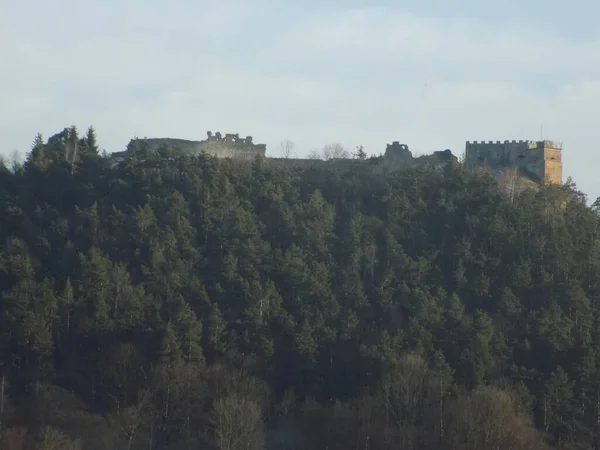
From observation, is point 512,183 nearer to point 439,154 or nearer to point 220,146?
point 439,154

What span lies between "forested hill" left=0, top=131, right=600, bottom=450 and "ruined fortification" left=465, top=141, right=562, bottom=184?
533 cm

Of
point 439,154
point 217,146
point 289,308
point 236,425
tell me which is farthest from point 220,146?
point 236,425

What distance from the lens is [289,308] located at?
2063 inches

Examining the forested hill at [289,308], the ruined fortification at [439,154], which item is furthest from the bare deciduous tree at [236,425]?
the ruined fortification at [439,154]

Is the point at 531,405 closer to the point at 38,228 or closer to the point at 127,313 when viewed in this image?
the point at 127,313

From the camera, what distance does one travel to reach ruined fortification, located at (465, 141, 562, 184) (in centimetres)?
6494

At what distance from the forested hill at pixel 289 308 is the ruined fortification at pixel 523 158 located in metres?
5.33

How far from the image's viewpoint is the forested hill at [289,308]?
151 feet

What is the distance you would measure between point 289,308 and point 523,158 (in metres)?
18.7

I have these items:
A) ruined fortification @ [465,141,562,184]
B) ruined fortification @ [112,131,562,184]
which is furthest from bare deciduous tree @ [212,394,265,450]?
ruined fortification @ [465,141,562,184]

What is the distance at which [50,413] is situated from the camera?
46688mm

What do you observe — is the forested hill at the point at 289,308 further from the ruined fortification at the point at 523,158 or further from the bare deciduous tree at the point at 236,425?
the ruined fortification at the point at 523,158

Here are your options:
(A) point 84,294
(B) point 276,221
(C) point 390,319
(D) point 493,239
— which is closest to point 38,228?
(A) point 84,294

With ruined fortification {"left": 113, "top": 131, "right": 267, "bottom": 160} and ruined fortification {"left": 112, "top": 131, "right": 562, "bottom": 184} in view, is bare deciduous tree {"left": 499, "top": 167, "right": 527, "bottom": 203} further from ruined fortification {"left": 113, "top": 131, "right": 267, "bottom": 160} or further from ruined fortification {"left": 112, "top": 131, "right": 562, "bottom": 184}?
ruined fortification {"left": 113, "top": 131, "right": 267, "bottom": 160}
